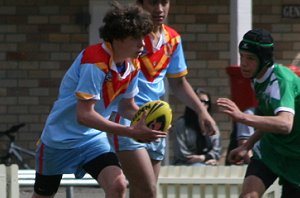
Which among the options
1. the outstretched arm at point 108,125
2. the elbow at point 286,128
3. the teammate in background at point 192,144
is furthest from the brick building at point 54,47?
the elbow at point 286,128

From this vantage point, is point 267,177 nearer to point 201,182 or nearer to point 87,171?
point 87,171

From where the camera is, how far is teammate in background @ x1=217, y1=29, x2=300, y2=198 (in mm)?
7902

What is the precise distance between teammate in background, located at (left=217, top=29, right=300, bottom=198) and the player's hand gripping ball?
449 millimetres

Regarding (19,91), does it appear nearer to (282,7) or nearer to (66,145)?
(282,7)

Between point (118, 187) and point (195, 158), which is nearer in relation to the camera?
point (118, 187)

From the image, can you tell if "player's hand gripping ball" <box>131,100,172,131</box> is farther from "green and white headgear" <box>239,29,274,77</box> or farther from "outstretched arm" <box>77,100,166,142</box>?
"green and white headgear" <box>239,29,274,77</box>

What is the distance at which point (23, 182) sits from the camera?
10375 millimetres

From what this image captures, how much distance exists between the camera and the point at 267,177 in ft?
27.5

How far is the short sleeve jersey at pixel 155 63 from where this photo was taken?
9148 mm

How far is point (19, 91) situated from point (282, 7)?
363 centimetres

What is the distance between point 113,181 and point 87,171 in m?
0.33

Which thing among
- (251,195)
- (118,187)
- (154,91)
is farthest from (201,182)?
(118,187)

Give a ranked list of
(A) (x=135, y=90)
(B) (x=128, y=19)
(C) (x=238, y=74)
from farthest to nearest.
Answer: (C) (x=238, y=74) → (A) (x=135, y=90) → (B) (x=128, y=19)

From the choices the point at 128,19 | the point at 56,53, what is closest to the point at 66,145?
the point at 128,19
